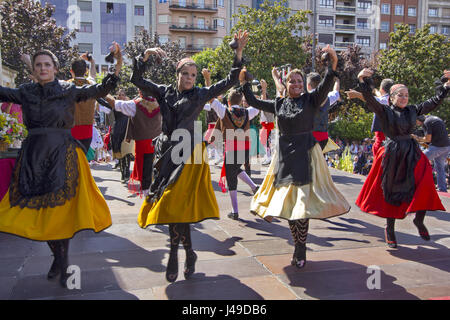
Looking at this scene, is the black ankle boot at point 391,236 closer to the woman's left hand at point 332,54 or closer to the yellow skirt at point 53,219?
the woman's left hand at point 332,54

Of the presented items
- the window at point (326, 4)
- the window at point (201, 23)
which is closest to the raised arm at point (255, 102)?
the window at point (201, 23)

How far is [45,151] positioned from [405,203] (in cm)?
393

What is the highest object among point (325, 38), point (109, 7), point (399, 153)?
point (109, 7)

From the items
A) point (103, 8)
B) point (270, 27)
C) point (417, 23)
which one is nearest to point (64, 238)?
point (270, 27)

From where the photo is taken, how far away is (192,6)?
163 ft

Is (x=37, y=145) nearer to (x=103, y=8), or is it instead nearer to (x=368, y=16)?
(x=103, y=8)

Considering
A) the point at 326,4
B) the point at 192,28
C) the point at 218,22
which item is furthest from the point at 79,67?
the point at 326,4

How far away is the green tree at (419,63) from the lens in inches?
869

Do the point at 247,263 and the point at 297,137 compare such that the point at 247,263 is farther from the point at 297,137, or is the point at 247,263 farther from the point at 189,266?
the point at 297,137

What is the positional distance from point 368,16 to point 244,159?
177ft

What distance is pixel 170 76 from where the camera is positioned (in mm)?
31703

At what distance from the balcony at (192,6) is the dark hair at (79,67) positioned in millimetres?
45725

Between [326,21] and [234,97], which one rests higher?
[326,21]

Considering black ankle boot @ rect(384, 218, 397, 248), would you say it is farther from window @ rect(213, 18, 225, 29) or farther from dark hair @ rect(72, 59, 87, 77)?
window @ rect(213, 18, 225, 29)
